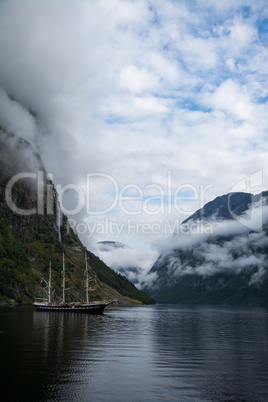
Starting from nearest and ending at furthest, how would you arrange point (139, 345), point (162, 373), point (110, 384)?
point (110, 384), point (162, 373), point (139, 345)

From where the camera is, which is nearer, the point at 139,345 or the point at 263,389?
the point at 263,389

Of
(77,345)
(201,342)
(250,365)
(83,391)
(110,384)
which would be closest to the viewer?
(83,391)

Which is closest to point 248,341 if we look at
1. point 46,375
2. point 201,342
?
point 201,342

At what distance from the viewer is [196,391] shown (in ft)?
93.6

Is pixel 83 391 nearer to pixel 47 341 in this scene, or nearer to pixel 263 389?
pixel 263 389

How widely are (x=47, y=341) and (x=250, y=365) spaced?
31080 mm

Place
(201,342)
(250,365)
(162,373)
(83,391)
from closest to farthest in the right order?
(83,391) < (162,373) < (250,365) < (201,342)

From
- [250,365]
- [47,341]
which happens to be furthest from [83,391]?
[47,341]

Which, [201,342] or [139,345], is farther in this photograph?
[201,342]

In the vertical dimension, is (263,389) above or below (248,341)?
above

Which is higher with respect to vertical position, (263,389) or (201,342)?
(263,389)

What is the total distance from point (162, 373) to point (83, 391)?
1048 cm

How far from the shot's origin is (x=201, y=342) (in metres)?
62.2

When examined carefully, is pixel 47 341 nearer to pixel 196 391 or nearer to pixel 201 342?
pixel 201 342
